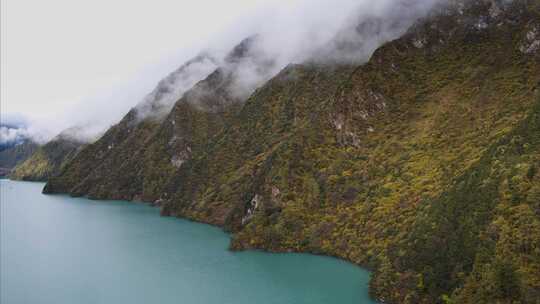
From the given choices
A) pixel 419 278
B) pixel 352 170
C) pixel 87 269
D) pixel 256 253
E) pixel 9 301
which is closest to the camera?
pixel 419 278

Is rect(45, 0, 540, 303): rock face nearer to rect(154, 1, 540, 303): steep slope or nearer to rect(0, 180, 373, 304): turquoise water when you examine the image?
rect(154, 1, 540, 303): steep slope

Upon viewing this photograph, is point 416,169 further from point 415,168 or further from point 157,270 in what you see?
point 157,270

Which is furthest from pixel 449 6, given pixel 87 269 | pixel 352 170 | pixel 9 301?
pixel 9 301

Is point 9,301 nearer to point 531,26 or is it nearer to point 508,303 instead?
point 508,303

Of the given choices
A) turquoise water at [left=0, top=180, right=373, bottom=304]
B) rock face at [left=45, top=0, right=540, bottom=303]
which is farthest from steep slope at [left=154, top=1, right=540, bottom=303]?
turquoise water at [left=0, top=180, right=373, bottom=304]

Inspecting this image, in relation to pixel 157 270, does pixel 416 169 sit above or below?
above

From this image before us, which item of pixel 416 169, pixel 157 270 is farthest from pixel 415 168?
pixel 157 270

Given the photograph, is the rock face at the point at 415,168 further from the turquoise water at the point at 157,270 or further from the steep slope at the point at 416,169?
the turquoise water at the point at 157,270
